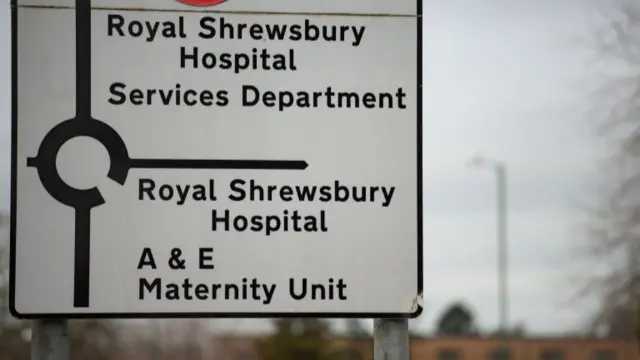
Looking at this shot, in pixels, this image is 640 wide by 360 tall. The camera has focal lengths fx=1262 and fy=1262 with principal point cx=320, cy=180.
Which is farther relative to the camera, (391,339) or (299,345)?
(299,345)

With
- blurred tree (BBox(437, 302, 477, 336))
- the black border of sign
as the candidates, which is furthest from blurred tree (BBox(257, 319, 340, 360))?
the black border of sign

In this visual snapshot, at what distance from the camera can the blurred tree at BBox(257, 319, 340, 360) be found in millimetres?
40188

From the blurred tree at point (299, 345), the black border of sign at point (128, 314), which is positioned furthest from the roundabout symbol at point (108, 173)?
the blurred tree at point (299, 345)

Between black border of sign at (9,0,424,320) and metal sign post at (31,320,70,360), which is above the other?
black border of sign at (9,0,424,320)

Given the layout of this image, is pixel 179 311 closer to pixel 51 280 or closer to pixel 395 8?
pixel 51 280

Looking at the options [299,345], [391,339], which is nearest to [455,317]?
[299,345]

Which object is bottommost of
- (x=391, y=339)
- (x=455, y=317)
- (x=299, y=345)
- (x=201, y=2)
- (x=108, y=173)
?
(x=455, y=317)

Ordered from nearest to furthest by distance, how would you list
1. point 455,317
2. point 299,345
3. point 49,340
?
point 49,340, point 299,345, point 455,317

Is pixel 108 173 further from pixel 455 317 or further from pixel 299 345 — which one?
pixel 455 317

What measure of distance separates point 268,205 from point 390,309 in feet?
1.32

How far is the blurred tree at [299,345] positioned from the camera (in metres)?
40.2

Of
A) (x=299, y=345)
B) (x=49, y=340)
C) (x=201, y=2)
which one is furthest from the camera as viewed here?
(x=299, y=345)

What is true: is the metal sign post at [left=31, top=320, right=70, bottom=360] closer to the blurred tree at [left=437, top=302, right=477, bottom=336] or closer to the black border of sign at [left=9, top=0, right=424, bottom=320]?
the black border of sign at [left=9, top=0, right=424, bottom=320]

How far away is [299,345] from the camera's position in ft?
133
